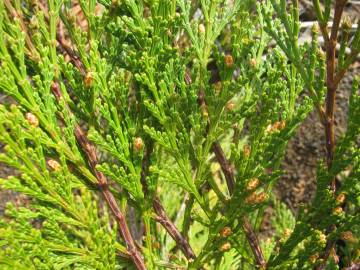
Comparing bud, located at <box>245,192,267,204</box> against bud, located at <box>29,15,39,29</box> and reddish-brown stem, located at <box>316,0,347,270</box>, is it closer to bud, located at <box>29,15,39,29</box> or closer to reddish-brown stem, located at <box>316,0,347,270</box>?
reddish-brown stem, located at <box>316,0,347,270</box>

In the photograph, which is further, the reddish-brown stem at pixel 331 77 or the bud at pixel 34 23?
the bud at pixel 34 23

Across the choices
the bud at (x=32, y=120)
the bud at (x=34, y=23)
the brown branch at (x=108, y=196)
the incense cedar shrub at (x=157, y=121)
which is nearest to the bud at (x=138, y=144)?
the incense cedar shrub at (x=157, y=121)

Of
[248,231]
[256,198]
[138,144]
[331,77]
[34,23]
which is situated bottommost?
[248,231]

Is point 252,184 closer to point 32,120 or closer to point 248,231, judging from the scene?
point 248,231

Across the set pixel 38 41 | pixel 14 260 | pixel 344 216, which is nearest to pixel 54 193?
pixel 14 260

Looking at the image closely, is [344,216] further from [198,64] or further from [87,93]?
[87,93]

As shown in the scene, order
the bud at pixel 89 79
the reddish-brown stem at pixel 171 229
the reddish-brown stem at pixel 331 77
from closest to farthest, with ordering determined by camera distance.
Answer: the reddish-brown stem at pixel 331 77, the bud at pixel 89 79, the reddish-brown stem at pixel 171 229

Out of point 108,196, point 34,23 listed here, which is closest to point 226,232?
point 108,196

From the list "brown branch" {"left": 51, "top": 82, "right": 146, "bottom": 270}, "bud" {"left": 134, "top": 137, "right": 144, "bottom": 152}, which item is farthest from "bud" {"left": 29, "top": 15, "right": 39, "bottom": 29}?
"bud" {"left": 134, "top": 137, "right": 144, "bottom": 152}

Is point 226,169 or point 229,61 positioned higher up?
point 229,61

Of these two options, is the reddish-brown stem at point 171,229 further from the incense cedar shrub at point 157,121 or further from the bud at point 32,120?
the bud at point 32,120

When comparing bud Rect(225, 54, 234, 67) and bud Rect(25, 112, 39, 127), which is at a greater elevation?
bud Rect(225, 54, 234, 67)
